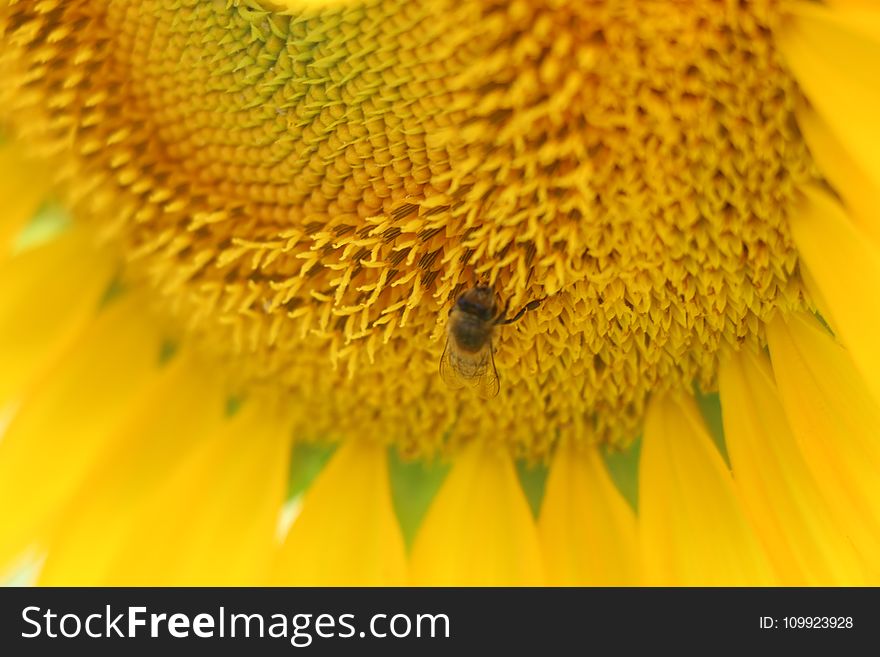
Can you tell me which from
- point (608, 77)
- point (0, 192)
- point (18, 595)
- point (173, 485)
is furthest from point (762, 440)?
point (0, 192)

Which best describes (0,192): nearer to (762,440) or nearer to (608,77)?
(608,77)

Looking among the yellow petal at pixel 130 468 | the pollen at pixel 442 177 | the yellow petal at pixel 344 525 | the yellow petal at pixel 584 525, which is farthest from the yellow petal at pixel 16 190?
the yellow petal at pixel 584 525

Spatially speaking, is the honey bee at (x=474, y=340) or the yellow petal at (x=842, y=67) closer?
the yellow petal at (x=842, y=67)

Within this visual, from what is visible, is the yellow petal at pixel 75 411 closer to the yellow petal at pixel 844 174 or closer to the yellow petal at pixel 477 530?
the yellow petal at pixel 477 530

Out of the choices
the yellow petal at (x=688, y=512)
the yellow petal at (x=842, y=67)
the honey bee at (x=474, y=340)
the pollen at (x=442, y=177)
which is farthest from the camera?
the yellow petal at (x=688, y=512)

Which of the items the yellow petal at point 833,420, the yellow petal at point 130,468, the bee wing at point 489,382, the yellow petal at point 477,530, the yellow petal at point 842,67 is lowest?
the yellow petal at point 477,530
